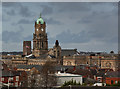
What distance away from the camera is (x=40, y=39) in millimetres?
194750

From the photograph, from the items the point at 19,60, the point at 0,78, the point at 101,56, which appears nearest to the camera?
the point at 0,78

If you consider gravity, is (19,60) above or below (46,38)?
below

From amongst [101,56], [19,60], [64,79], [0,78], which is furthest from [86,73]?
[19,60]

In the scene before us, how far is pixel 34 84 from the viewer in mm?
64625

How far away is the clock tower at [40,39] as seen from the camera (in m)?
193

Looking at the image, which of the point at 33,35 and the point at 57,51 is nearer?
the point at 57,51

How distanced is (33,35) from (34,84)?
133938 mm

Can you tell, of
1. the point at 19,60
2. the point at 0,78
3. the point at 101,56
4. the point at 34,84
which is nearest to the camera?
the point at 34,84

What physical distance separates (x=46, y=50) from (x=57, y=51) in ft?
55.5

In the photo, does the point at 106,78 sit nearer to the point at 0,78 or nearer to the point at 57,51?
the point at 0,78

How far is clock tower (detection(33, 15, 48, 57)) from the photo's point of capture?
634 ft

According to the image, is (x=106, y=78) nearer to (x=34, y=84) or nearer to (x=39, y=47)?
(x=34, y=84)

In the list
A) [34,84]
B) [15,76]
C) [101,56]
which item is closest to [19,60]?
[101,56]

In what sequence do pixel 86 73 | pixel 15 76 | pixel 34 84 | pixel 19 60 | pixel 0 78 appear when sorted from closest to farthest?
pixel 34 84, pixel 0 78, pixel 15 76, pixel 86 73, pixel 19 60
